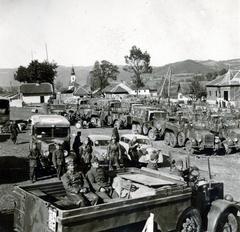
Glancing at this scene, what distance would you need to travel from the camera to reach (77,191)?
6.17m

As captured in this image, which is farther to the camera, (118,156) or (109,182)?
(118,156)

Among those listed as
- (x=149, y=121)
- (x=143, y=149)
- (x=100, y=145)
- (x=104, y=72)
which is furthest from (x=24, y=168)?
(x=104, y=72)

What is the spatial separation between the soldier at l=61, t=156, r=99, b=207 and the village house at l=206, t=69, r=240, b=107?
3963cm

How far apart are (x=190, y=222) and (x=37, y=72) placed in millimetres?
69341

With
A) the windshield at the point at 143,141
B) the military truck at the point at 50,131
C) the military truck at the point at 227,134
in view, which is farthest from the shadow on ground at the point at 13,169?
the military truck at the point at 227,134

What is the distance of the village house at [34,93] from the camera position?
220 feet

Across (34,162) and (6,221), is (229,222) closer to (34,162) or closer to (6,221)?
(6,221)

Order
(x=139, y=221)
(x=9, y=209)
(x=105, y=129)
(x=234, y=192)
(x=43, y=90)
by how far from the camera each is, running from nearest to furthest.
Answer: (x=139, y=221)
(x=9, y=209)
(x=234, y=192)
(x=105, y=129)
(x=43, y=90)

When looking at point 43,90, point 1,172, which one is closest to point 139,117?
point 1,172

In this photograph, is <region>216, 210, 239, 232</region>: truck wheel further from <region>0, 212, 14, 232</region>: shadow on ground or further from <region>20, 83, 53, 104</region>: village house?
<region>20, 83, 53, 104</region>: village house

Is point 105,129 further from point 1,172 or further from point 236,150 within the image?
point 1,172

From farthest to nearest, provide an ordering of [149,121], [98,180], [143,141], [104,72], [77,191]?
[104,72] → [149,121] → [143,141] → [98,180] → [77,191]

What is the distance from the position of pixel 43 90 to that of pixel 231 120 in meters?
50.2

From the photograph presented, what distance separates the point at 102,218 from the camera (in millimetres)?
5297
